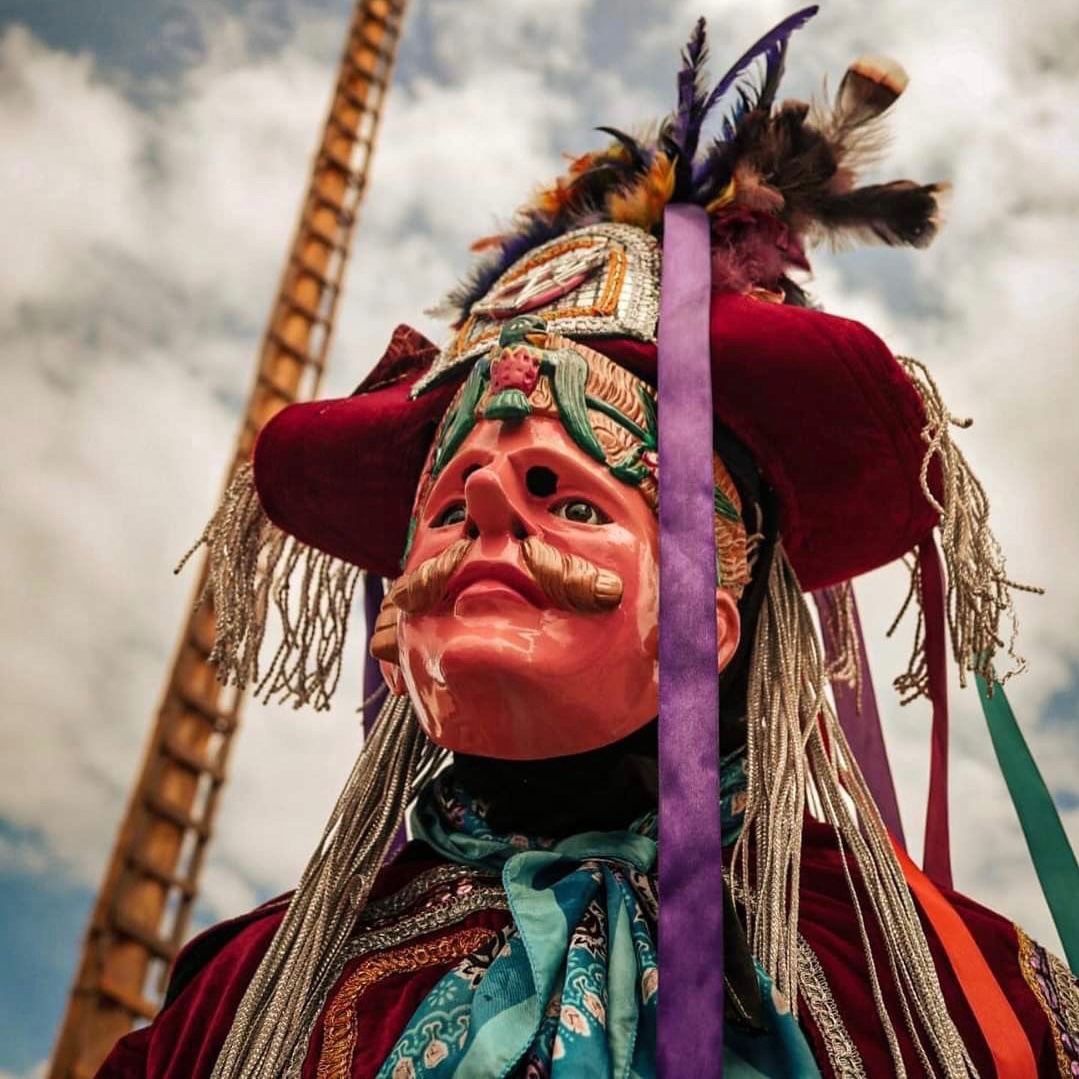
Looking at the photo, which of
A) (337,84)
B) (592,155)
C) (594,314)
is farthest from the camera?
(337,84)

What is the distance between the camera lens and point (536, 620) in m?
1.15

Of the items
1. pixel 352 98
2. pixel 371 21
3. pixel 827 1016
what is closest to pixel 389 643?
pixel 827 1016

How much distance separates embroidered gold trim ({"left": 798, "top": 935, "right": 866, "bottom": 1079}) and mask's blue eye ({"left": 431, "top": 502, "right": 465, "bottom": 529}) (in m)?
0.52

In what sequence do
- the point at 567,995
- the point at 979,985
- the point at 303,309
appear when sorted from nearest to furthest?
the point at 567,995, the point at 979,985, the point at 303,309

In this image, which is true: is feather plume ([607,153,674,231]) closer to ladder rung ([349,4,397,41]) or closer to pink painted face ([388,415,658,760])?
pink painted face ([388,415,658,760])

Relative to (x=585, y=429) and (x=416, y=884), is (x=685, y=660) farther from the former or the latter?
(x=416, y=884)

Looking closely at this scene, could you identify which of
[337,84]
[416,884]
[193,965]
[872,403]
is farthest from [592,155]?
[337,84]

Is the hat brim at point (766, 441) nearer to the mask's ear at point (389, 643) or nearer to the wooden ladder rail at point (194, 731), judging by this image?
the mask's ear at point (389, 643)

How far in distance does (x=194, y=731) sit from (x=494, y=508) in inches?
93.8

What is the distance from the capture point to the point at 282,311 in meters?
4.01

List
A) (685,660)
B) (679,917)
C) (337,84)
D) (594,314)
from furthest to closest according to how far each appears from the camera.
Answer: (337,84) → (594,314) → (685,660) → (679,917)

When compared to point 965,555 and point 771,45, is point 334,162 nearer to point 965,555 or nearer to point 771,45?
point 771,45

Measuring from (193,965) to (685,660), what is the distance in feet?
2.09

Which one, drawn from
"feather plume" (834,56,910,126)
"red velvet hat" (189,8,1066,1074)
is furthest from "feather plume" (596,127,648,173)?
"feather plume" (834,56,910,126)
